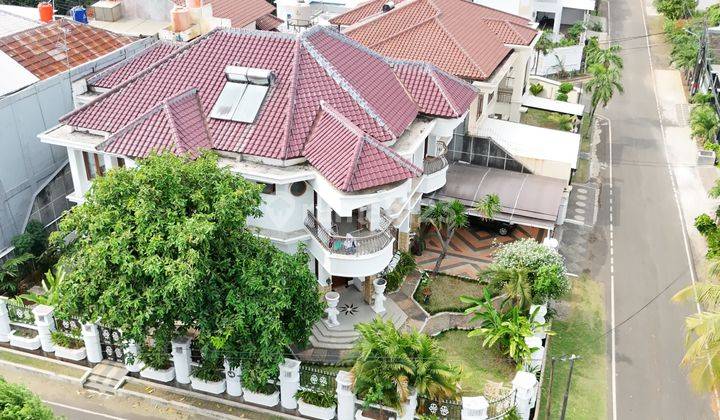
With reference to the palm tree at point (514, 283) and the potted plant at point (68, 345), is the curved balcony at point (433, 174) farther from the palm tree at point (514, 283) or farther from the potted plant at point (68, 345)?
the potted plant at point (68, 345)

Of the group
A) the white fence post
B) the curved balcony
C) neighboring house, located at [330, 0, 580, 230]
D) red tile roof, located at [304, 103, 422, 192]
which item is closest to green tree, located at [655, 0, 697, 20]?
neighboring house, located at [330, 0, 580, 230]

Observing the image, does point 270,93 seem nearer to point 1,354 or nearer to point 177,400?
point 177,400

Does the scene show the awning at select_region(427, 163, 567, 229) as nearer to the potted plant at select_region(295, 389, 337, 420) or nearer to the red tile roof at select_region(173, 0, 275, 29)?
the potted plant at select_region(295, 389, 337, 420)

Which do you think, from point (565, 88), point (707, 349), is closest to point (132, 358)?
point (707, 349)

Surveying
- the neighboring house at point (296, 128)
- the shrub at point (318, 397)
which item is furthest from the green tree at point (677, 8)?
the shrub at point (318, 397)

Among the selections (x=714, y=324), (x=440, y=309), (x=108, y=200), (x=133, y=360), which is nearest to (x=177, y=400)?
(x=133, y=360)

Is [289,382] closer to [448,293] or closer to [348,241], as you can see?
[348,241]

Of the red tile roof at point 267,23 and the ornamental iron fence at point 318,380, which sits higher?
the red tile roof at point 267,23
